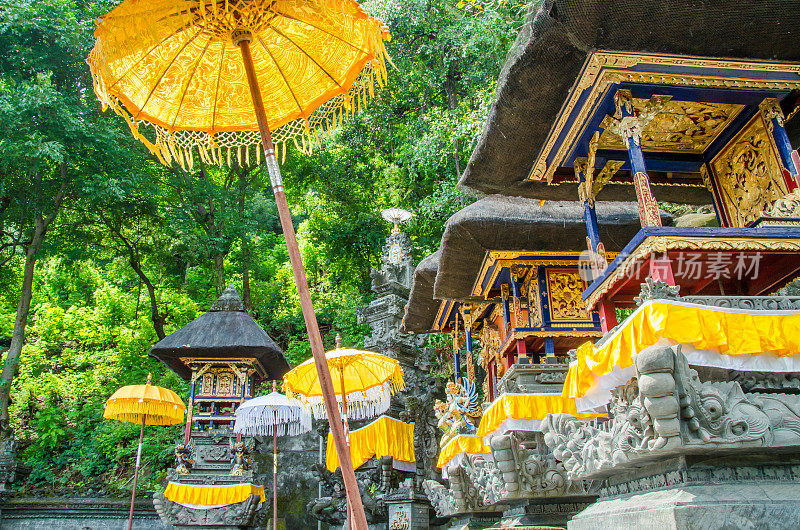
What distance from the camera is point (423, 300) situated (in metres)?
10.7

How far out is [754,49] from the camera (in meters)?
4.52

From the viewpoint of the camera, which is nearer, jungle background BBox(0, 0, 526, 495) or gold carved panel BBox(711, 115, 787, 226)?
gold carved panel BBox(711, 115, 787, 226)

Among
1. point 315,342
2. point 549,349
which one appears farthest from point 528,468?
point 315,342

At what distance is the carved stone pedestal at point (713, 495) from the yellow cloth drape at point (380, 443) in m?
Answer: 7.50

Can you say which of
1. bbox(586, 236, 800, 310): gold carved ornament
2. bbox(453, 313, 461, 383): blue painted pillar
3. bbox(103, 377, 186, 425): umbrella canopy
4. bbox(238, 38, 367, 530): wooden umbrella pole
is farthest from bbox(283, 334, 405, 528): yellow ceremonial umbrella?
bbox(103, 377, 186, 425): umbrella canopy

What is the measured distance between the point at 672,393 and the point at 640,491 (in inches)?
42.0

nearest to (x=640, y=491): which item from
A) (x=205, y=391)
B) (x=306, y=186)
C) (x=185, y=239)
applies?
(x=205, y=391)

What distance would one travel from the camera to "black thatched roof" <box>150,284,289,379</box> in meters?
12.3

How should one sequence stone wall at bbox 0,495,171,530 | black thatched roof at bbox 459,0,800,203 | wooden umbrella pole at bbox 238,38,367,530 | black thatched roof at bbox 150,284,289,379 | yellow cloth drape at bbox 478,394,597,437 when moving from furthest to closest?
1. black thatched roof at bbox 150,284,289,379
2. stone wall at bbox 0,495,171,530
3. yellow cloth drape at bbox 478,394,597,437
4. black thatched roof at bbox 459,0,800,203
5. wooden umbrella pole at bbox 238,38,367,530

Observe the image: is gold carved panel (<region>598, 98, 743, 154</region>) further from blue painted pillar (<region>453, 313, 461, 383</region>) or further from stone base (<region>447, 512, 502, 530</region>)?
blue painted pillar (<region>453, 313, 461, 383</region>)

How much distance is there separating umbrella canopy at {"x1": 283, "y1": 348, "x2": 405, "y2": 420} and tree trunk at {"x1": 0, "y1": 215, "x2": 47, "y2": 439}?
9.80 metres

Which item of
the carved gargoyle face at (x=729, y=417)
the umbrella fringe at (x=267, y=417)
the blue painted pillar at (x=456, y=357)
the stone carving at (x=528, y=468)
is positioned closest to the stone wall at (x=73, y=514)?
the umbrella fringe at (x=267, y=417)

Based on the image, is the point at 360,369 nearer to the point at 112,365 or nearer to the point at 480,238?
the point at 480,238

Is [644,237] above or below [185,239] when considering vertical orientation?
below
